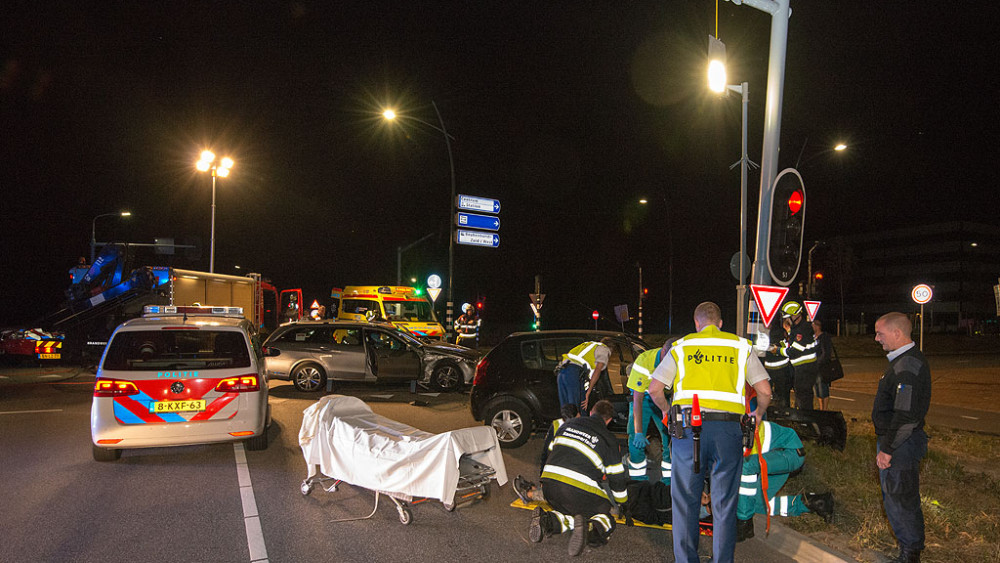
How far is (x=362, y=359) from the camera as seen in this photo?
44.2ft

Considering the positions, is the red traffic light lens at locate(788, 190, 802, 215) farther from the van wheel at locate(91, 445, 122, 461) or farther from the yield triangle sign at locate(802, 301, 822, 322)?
the van wheel at locate(91, 445, 122, 461)

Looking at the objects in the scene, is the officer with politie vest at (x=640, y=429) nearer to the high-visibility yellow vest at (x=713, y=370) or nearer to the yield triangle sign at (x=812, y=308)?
the high-visibility yellow vest at (x=713, y=370)

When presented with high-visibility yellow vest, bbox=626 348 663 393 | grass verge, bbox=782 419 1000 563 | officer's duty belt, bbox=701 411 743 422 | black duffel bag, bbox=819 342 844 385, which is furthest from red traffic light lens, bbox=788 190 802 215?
black duffel bag, bbox=819 342 844 385

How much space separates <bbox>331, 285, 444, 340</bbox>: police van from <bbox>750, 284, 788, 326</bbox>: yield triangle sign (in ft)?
49.5

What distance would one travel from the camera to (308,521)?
5.36 metres

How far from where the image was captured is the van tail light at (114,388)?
694 centimetres

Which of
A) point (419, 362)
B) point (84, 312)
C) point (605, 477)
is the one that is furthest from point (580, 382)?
point (84, 312)


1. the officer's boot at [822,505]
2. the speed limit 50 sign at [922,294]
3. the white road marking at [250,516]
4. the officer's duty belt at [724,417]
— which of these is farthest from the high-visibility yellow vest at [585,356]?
the speed limit 50 sign at [922,294]

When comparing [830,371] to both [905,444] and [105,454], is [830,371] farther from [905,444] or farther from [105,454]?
[105,454]

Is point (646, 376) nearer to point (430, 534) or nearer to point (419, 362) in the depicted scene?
point (430, 534)

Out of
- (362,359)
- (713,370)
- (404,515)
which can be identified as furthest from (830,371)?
(362,359)

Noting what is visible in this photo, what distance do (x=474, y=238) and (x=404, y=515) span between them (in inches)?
607

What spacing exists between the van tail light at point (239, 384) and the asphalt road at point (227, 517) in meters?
0.89

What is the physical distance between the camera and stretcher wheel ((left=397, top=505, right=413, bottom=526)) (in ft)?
17.4
